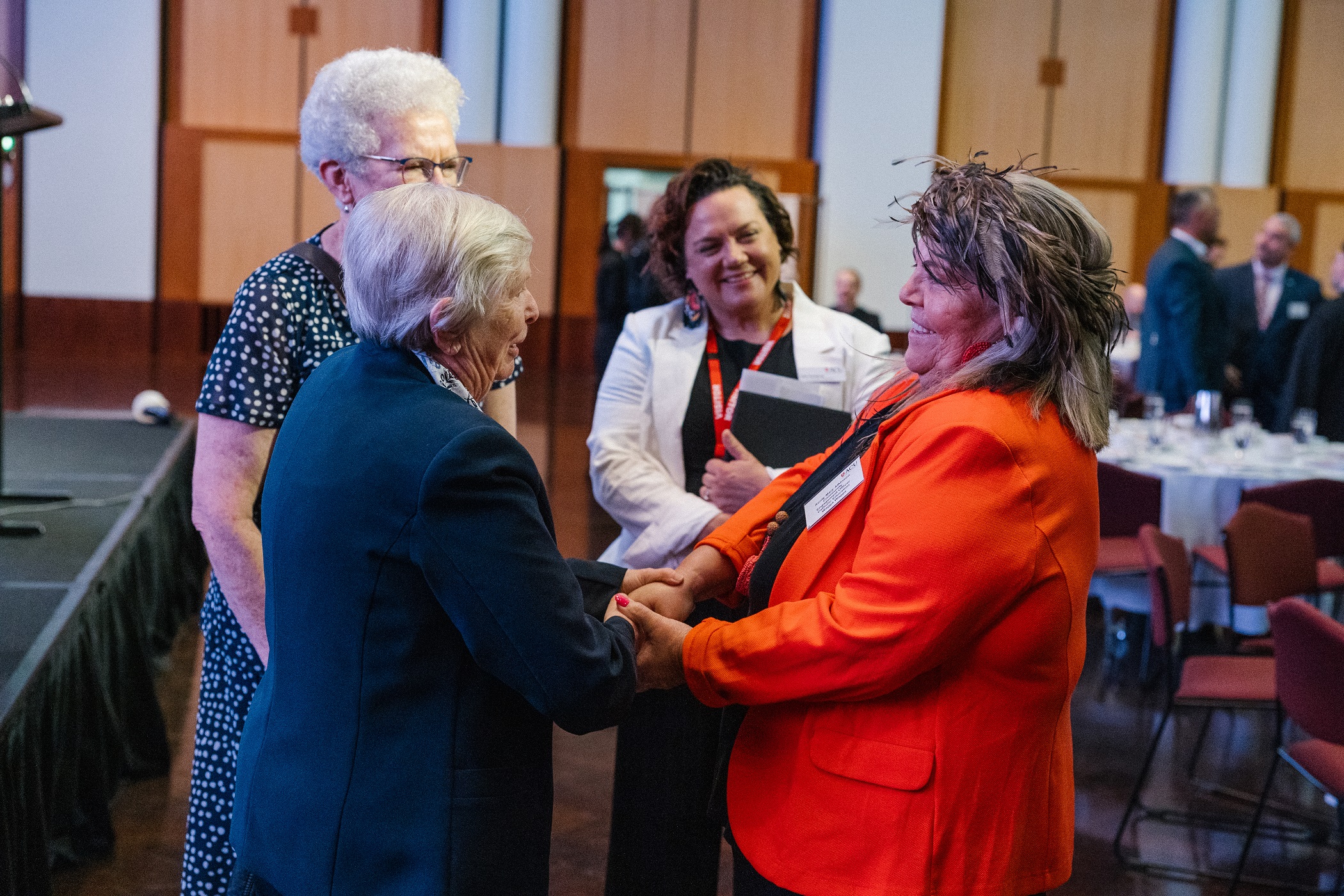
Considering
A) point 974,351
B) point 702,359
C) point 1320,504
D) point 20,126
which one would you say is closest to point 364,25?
point 20,126

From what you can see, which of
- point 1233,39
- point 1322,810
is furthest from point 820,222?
point 1322,810

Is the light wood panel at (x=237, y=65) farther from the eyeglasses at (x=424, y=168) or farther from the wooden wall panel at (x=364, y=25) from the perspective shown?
the eyeglasses at (x=424, y=168)

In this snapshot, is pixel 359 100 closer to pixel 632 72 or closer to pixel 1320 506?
pixel 1320 506

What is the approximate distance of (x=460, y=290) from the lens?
1362mm

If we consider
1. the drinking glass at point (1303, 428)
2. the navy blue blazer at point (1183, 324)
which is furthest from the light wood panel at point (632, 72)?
the drinking glass at point (1303, 428)

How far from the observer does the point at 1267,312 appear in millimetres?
8086

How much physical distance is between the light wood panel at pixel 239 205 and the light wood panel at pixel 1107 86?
25.2 ft

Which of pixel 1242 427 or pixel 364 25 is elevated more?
pixel 364 25

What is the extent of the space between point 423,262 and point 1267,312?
7.92 metres

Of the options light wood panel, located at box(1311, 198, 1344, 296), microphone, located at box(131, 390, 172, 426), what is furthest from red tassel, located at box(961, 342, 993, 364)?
light wood panel, located at box(1311, 198, 1344, 296)

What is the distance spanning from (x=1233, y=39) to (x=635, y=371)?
12.1 meters

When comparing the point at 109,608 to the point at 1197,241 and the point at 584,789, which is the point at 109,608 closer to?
the point at 584,789

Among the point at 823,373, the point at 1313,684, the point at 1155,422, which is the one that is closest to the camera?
the point at 823,373

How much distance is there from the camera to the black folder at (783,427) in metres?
2.36
